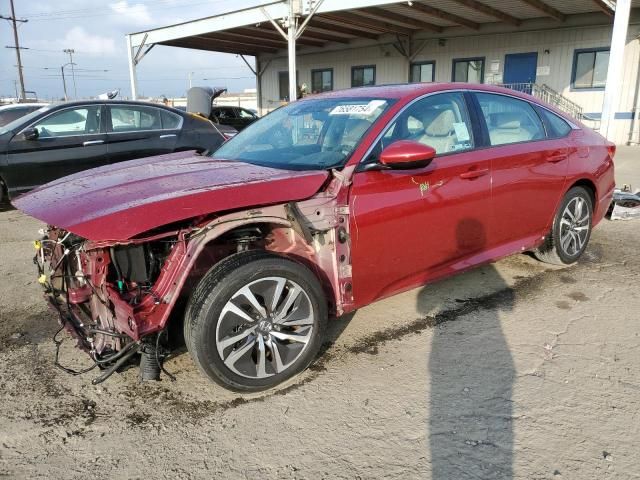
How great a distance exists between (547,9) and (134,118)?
13.1 m

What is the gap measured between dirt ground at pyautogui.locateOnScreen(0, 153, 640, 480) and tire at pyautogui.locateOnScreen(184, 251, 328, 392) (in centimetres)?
17

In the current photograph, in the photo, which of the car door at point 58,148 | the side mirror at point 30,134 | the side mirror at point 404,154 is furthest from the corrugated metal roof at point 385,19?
the side mirror at point 404,154

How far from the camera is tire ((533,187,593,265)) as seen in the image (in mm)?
4535

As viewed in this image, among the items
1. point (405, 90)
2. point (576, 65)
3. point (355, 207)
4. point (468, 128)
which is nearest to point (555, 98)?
point (576, 65)

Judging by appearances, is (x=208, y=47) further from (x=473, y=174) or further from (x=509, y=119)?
(x=473, y=174)

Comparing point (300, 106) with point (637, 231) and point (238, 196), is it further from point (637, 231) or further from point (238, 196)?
point (637, 231)

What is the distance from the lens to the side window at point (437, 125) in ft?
10.9

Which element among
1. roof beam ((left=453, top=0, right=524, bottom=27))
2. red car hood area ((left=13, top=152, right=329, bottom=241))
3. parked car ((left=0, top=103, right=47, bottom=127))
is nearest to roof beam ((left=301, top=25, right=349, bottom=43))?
roof beam ((left=453, top=0, right=524, bottom=27))

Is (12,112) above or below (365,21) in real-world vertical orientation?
below

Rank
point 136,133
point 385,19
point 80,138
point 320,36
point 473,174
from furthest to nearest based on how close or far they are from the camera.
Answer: point 320,36, point 385,19, point 136,133, point 80,138, point 473,174

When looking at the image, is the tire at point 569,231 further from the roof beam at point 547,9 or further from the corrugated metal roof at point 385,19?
the roof beam at point 547,9

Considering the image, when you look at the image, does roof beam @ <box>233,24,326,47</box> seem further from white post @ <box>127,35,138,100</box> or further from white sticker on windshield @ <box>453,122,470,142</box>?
white sticker on windshield @ <box>453,122,470,142</box>

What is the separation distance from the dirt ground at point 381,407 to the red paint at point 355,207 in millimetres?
451

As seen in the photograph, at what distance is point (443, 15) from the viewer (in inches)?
651
